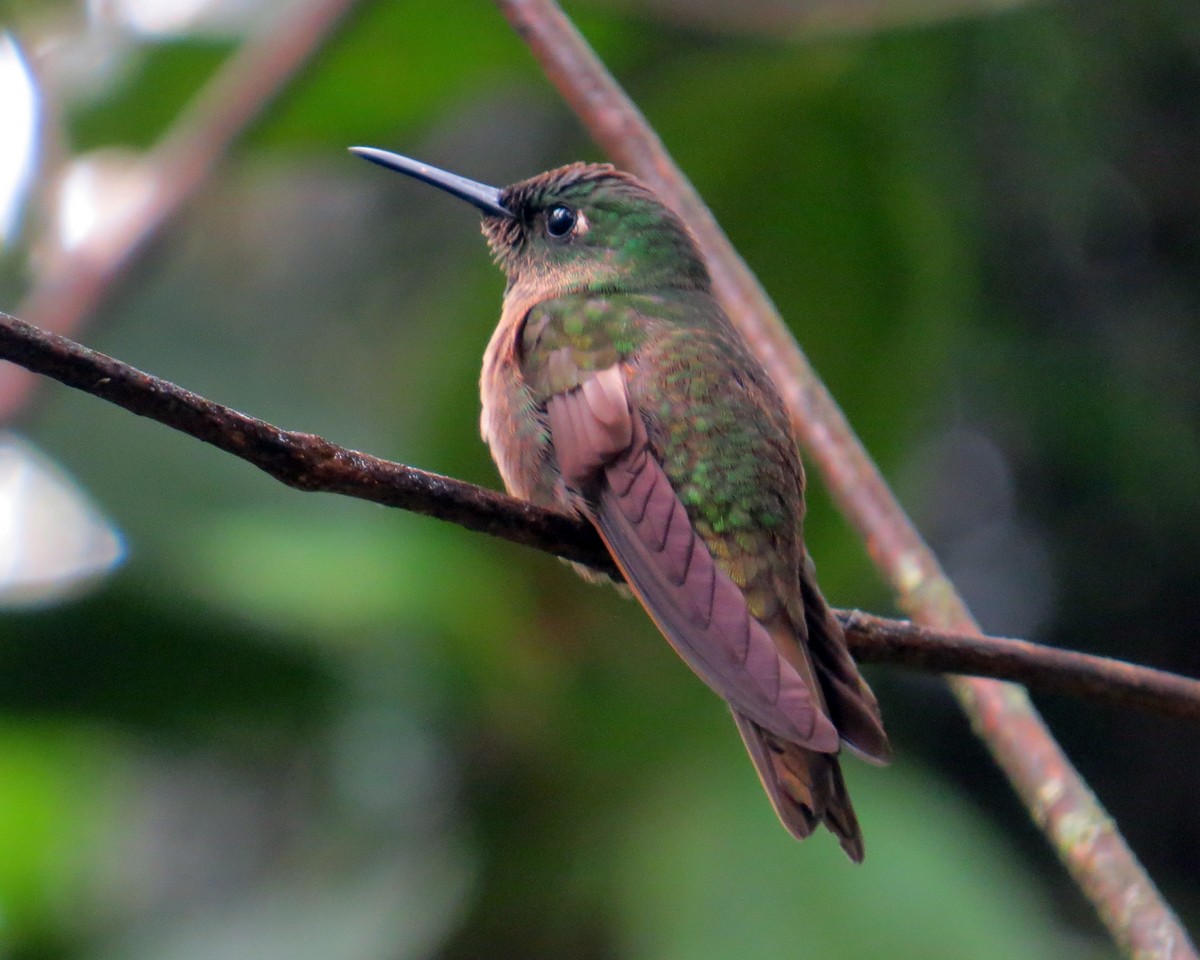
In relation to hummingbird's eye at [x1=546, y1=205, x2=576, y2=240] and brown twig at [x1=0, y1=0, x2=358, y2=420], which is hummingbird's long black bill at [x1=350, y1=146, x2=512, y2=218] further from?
brown twig at [x1=0, y1=0, x2=358, y2=420]

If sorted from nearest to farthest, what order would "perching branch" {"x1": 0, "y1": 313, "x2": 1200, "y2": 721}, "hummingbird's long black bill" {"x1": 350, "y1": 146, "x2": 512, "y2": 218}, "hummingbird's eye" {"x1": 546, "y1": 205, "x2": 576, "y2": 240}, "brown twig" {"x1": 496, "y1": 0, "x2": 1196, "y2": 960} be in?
"perching branch" {"x1": 0, "y1": 313, "x2": 1200, "y2": 721} < "brown twig" {"x1": 496, "y1": 0, "x2": 1196, "y2": 960} < "hummingbird's long black bill" {"x1": 350, "y1": 146, "x2": 512, "y2": 218} < "hummingbird's eye" {"x1": 546, "y1": 205, "x2": 576, "y2": 240}

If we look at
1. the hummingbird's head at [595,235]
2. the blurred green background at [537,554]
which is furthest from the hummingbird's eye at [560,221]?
the blurred green background at [537,554]

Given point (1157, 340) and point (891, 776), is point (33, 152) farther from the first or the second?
point (1157, 340)

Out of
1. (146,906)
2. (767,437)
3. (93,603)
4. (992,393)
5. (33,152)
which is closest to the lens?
(767,437)

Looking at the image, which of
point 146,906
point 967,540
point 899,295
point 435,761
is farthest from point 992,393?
point 146,906

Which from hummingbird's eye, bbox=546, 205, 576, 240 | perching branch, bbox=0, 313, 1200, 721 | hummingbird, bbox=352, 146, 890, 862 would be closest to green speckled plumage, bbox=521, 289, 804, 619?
hummingbird, bbox=352, 146, 890, 862

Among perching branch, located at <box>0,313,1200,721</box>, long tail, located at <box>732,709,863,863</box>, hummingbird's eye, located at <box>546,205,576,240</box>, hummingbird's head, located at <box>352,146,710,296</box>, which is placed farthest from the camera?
hummingbird's eye, located at <box>546,205,576,240</box>
